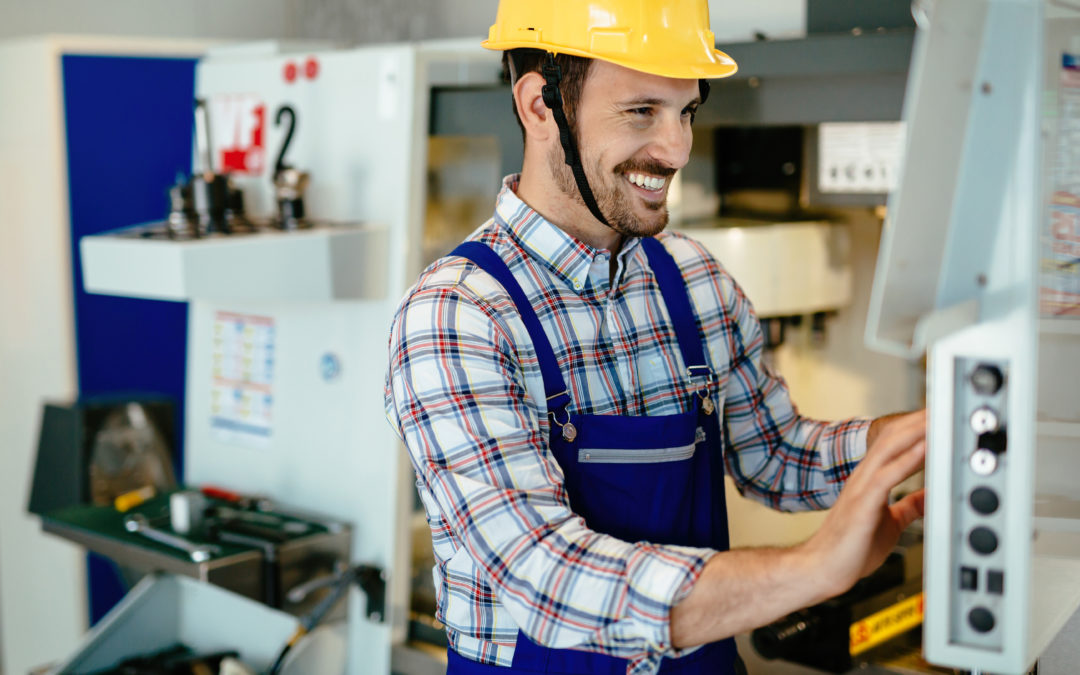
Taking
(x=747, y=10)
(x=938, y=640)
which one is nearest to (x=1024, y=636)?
(x=938, y=640)

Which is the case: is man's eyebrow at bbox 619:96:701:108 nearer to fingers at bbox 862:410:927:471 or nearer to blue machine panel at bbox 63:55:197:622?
fingers at bbox 862:410:927:471

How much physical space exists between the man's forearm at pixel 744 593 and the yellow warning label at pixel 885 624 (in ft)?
2.46

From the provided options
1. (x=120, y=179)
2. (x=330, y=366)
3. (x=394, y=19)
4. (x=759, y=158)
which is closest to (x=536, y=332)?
(x=330, y=366)

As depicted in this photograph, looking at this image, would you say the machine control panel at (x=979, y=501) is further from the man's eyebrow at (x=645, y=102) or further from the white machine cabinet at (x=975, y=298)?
the man's eyebrow at (x=645, y=102)

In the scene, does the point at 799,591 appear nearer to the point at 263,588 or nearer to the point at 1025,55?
the point at 1025,55

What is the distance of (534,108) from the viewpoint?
1548 mm

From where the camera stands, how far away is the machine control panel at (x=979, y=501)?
0.95 m

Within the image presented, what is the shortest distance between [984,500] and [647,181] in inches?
26.5

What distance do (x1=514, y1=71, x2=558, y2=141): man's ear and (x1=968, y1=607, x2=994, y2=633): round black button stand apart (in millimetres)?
839

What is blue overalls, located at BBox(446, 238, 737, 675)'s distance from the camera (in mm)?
1361

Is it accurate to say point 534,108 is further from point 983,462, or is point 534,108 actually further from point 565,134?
point 983,462

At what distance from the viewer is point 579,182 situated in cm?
149

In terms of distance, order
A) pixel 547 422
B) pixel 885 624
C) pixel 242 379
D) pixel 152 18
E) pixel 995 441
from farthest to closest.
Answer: pixel 152 18, pixel 242 379, pixel 885 624, pixel 547 422, pixel 995 441

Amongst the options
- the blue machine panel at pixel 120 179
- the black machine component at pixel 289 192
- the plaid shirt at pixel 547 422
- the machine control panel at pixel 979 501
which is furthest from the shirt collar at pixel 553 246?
the blue machine panel at pixel 120 179
